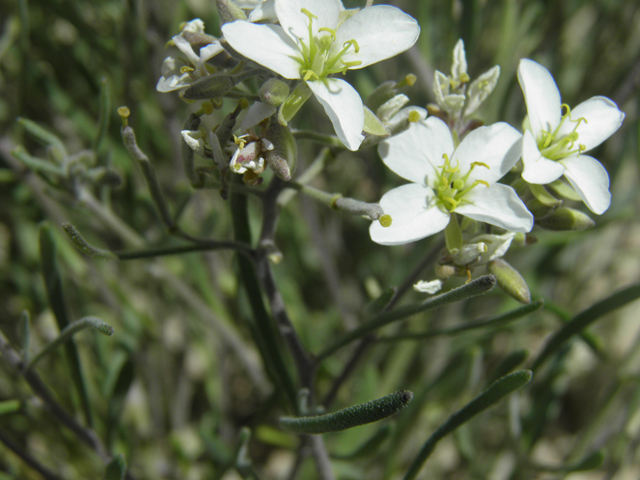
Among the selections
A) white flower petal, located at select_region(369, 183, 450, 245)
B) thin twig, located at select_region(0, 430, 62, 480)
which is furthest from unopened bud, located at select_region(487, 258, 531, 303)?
thin twig, located at select_region(0, 430, 62, 480)

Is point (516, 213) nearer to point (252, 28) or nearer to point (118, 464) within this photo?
point (252, 28)

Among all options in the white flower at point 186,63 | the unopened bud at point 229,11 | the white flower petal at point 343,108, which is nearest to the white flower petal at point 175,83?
the white flower at point 186,63

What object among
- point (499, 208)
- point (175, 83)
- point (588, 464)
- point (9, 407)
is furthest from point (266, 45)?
point (588, 464)

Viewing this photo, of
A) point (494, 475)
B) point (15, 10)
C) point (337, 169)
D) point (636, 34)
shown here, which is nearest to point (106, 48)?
point (15, 10)

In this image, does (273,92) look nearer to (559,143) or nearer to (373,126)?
(373,126)

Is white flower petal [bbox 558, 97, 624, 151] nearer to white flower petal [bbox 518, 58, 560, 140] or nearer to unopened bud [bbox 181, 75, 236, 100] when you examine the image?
white flower petal [bbox 518, 58, 560, 140]

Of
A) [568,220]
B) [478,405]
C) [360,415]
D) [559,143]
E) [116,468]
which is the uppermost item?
[559,143]
